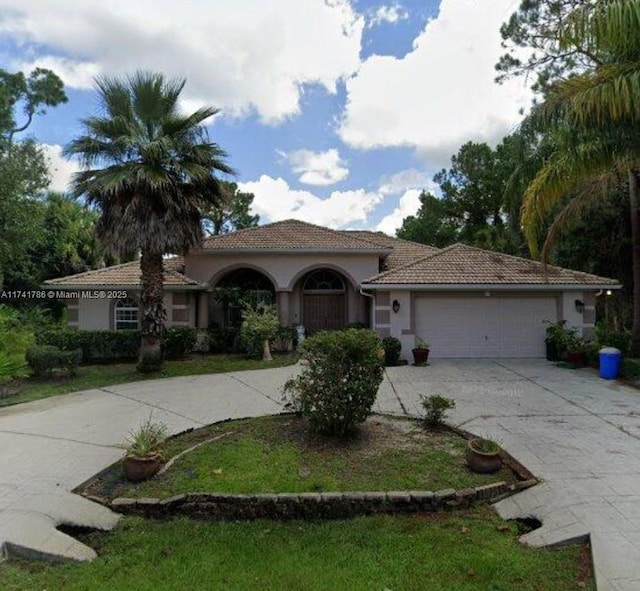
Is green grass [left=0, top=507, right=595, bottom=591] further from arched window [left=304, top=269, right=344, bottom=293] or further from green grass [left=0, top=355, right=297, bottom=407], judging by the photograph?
arched window [left=304, top=269, right=344, bottom=293]

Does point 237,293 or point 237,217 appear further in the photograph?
point 237,217

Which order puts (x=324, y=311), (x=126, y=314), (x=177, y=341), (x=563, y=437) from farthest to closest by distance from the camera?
1. (x=324, y=311)
2. (x=126, y=314)
3. (x=177, y=341)
4. (x=563, y=437)

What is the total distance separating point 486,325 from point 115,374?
13361 millimetres

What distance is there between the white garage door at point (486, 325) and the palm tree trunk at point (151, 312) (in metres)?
9.73

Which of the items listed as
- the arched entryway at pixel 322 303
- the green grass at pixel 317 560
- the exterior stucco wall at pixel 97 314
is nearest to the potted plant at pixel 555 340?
the arched entryway at pixel 322 303

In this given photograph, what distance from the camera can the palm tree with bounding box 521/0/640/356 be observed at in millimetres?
6156

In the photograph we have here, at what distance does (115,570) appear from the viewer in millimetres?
4066

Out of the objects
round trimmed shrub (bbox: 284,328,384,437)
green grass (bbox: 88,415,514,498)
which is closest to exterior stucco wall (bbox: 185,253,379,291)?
green grass (bbox: 88,415,514,498)

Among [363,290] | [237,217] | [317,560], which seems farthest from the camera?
[237,217]

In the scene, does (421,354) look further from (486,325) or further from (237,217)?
(237,217)

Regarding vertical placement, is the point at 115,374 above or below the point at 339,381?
below

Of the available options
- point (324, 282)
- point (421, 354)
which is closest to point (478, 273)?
point (421, 354)

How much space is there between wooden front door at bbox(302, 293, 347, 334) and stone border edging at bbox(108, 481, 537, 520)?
15.4 metres

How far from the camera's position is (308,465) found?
A: 610cm
